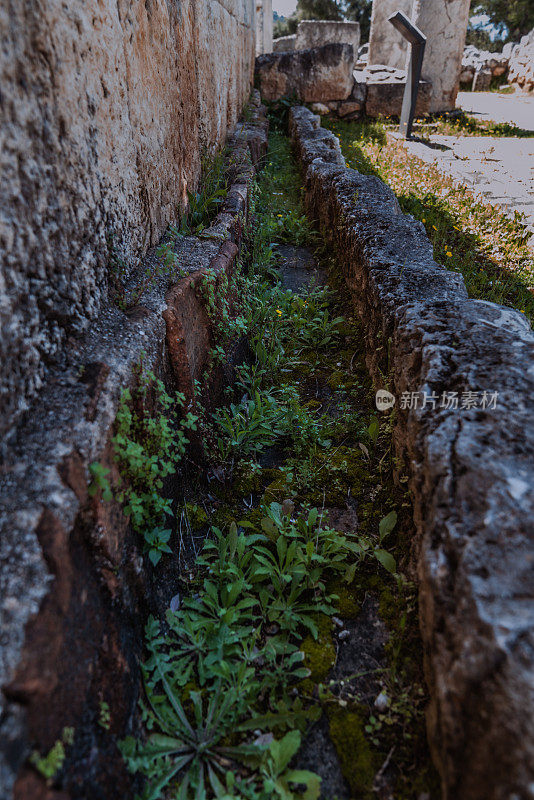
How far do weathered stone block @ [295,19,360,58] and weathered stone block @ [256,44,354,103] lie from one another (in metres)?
4.28

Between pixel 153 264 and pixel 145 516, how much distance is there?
1.03m

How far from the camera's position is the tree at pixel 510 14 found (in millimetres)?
23016

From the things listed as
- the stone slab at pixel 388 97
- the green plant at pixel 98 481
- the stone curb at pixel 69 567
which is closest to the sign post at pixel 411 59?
the stone slab at pixel 388 97

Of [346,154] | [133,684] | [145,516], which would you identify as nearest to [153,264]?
[145,516]

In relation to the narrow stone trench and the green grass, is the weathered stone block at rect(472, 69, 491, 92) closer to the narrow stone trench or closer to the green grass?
the green grass

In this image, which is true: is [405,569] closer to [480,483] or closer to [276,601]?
[276,601]

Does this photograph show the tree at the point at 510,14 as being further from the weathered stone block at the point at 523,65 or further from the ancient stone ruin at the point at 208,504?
the ancient stone ruin at the point at 208,504

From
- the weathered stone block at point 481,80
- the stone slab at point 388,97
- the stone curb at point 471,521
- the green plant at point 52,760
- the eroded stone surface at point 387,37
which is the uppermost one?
the eroded stone surface at point 387,37

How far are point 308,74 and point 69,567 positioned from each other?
33.2 feet

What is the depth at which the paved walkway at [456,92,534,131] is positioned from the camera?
962 cm

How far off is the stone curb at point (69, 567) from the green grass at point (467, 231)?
2.66 meters

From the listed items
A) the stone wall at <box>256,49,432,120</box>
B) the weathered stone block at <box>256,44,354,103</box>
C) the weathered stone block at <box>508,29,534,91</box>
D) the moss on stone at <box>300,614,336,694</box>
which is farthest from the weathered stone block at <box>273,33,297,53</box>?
the moss on stone at <box>300,614,336,694</box>

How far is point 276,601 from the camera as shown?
61.1 inches

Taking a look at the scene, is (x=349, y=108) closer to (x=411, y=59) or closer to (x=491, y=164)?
(x=411, y=59)
